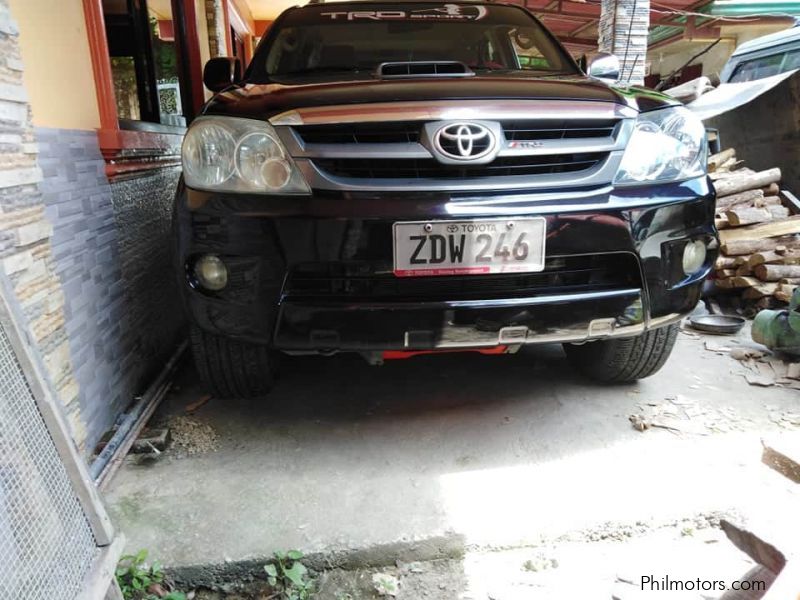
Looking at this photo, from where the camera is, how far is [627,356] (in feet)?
7.57

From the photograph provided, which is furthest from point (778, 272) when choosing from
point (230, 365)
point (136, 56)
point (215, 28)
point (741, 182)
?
point (215, 28)

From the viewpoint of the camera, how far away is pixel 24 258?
5.23ft

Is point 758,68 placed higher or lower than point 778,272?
higher

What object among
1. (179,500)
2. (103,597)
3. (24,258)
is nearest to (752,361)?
(179,500)

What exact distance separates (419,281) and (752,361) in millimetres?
1994

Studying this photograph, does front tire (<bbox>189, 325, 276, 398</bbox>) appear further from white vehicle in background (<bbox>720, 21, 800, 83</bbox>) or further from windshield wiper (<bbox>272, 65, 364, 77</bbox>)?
white vehicle in background (<bbox>720, 21, 800, 83</bbox>)

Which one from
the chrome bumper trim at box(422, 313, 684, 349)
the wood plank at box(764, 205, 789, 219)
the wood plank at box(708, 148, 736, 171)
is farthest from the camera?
the wood plank at box(708, 148, 736, 171)

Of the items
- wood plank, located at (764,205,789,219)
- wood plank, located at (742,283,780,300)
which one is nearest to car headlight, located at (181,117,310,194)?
wood plank, located at (742,283,780,300)

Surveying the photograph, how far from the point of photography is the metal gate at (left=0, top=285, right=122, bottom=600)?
1.03 meters

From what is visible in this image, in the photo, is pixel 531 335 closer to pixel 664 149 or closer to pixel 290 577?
pixel 664 149

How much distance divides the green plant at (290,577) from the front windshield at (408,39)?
6.48ft

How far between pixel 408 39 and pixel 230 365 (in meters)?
1.76

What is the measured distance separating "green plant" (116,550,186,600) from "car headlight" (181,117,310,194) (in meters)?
1.07

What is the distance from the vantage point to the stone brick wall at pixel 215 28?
5395mm
